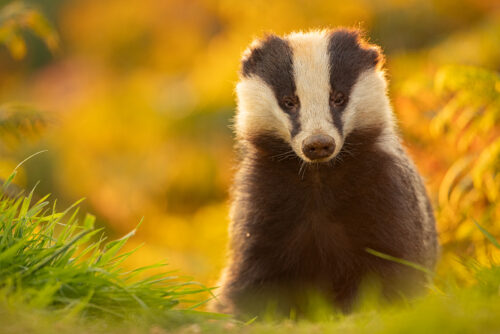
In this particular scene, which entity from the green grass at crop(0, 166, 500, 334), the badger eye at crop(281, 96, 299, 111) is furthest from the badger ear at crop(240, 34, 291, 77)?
the green grass at crop(0, 166, 500, 334)

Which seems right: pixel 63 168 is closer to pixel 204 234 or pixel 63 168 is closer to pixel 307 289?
pixel 204 234

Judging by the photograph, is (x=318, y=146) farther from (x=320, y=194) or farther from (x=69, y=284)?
(x=69, y=284)

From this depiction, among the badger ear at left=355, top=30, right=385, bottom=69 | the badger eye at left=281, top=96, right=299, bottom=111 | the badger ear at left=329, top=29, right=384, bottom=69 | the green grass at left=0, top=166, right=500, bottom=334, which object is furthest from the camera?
the badger ear at left=355, top=30, right=385, bottom=69

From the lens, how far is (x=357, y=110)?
4047 mm

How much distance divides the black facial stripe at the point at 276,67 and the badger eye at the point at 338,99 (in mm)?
197

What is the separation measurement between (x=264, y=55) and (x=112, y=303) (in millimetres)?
1936

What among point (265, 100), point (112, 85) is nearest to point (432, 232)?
point (265, 100)

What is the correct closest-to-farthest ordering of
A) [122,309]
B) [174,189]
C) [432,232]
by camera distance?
[122,309] < [432,232] < [174,189]

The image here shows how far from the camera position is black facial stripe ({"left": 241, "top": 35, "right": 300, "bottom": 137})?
404cm

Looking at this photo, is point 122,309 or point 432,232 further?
point 432,232

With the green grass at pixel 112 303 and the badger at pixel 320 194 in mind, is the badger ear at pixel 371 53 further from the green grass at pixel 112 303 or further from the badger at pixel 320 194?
the green grass at pixel 112 303

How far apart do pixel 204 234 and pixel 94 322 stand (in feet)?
19.0

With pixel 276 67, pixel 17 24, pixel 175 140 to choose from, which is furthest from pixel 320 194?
pixel 175 140

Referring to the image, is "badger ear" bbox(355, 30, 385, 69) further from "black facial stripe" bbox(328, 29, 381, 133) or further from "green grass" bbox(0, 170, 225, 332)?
"green grass" bbox(0, 170, 225, 332)
